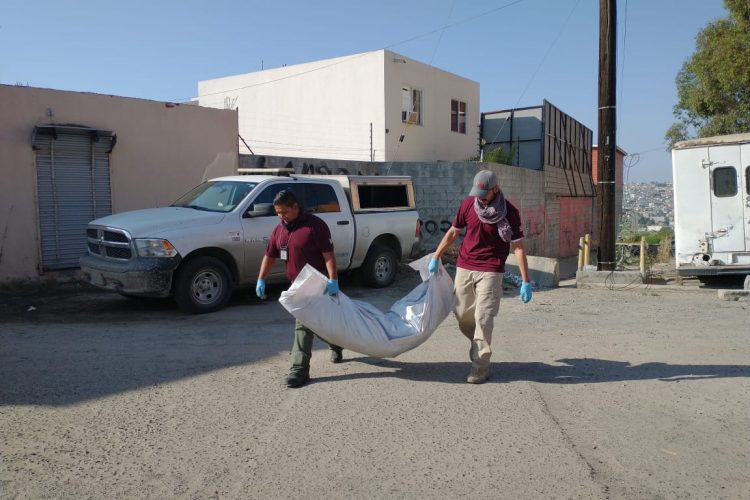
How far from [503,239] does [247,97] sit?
21.8 m

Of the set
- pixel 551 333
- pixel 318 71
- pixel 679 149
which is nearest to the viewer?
pixel 551 333

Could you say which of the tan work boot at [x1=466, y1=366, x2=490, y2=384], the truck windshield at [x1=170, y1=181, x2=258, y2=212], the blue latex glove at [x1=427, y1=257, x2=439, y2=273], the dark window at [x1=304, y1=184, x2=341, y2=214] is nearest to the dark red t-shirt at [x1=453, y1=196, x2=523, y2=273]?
the blue latex glove at [x1=427, y1=257, x2=439, y2=273]

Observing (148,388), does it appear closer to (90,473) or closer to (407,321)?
(90,473)

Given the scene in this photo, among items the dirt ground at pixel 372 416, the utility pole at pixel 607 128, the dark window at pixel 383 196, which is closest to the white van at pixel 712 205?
the utility pole at pixel 607 128

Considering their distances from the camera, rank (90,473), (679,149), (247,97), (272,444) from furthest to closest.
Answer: (247,97) < (679,149) < (272,444) < (90,473)

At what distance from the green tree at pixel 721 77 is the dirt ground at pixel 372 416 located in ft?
50.5

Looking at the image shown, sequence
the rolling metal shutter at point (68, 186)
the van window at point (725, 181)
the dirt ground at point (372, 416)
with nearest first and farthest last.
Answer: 1. the dirt ground at point (372, 416)
2. the rolling metal shutter at point (68, 186)
3. the van window at point (725, 181)

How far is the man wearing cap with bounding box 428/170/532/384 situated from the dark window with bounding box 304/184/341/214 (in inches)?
181

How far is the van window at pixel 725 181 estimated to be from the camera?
11.4 meters

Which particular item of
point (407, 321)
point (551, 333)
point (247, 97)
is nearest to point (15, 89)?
point (407, 321)

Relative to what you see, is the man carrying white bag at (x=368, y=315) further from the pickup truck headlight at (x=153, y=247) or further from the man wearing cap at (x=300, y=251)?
the pickup truck headlight at (x=153, y=247)

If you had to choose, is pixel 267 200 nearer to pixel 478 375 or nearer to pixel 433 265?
pixel 433 265

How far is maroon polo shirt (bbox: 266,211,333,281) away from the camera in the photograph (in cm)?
555

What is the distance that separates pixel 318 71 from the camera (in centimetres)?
2316
